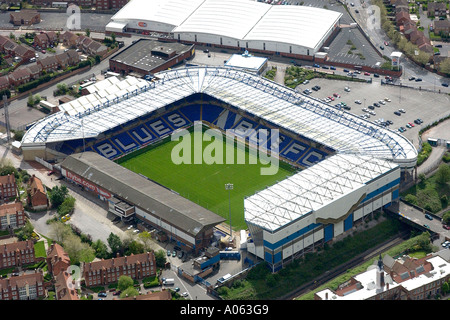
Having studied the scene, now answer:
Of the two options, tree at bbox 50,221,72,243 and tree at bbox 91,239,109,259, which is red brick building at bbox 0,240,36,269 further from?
tree at bbox 91,239,109,259

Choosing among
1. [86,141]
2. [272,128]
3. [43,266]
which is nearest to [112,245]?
[43,266]

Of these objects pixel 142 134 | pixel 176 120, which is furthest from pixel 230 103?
pixel 142 134

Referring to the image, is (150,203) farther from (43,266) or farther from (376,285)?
(376,285)

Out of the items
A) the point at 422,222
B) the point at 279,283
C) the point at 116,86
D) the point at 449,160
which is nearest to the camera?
the point at 279,283

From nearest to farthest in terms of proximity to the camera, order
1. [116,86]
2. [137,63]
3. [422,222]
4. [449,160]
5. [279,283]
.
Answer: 1. [279,283]
2. [422,222]
3. [449,160]
4. [116,86]
5. [137,63]

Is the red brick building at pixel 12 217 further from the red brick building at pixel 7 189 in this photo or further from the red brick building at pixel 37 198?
the red brick building at pixel 7 189

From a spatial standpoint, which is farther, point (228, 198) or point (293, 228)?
point (228, 198)

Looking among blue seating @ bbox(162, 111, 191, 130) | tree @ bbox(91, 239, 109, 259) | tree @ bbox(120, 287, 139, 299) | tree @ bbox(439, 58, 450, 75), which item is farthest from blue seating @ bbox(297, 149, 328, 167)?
tree @ bbox(439, 58, 450, 75)

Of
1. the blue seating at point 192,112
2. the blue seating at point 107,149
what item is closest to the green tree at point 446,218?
the blue seating at point 192,112
